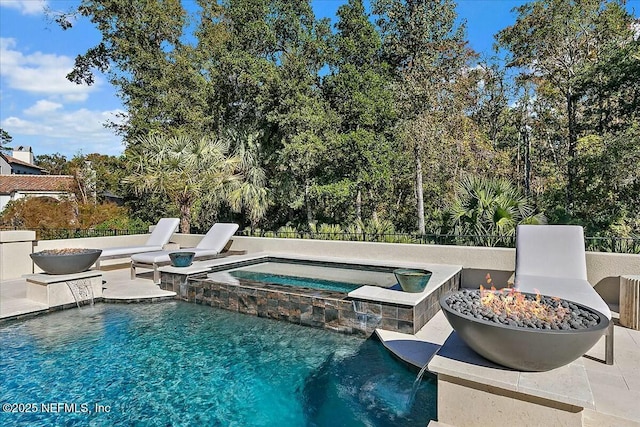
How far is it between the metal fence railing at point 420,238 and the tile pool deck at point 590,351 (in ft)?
6.15

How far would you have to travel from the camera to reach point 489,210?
755 centimetres

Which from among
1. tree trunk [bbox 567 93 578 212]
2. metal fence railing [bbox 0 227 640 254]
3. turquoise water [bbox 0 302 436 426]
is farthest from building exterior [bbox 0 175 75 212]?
tree trunk [bbox 567 93 578 212]

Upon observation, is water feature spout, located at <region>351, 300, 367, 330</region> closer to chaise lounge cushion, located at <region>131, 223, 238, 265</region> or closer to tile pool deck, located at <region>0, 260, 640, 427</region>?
tile pool deck, located at <region>0, 260, 640, 427</region>

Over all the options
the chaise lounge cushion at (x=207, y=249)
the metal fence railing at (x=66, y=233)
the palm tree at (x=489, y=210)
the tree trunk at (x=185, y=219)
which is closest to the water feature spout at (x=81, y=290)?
the chaise lounge cushion at (x=207, y=249)

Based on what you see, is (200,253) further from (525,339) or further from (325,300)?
(525,339)

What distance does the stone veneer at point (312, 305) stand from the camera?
4.68m

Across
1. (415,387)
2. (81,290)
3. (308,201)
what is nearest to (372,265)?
(415,387)

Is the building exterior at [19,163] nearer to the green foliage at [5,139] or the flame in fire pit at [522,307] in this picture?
the green foliage at [5,139]

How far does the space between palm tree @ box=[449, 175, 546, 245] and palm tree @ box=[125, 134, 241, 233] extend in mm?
7066

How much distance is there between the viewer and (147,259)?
24.7 ft

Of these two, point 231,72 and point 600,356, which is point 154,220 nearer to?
point 231,72

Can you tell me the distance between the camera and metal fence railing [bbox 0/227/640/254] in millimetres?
5957

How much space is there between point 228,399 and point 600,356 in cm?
374

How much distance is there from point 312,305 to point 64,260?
162 inches
